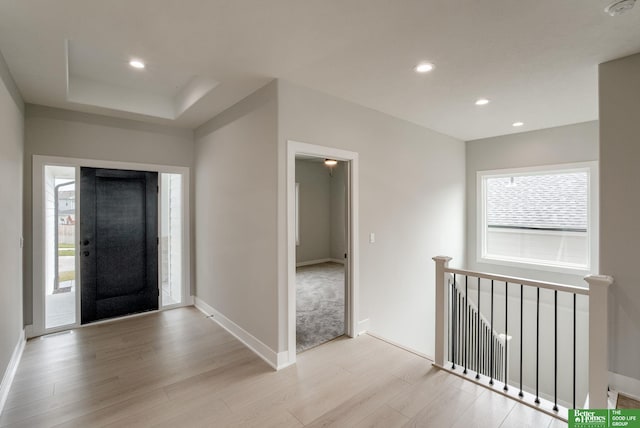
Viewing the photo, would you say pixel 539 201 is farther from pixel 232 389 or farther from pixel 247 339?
pixel 232 389

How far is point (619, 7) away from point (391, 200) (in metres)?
2.64

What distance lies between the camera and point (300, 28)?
2119 mm

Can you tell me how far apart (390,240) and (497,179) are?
270 centimetres

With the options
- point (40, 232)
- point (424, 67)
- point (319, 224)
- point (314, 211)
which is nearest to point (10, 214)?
point (40, 232)

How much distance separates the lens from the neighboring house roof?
15.0ft

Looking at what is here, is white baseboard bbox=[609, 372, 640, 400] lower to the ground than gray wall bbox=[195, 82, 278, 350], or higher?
lower

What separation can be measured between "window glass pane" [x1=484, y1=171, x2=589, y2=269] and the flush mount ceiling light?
334cm

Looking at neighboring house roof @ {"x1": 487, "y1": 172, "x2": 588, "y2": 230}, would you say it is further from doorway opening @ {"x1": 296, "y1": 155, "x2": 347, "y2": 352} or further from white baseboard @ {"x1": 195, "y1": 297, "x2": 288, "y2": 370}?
white baseboard @ {"x1": 195, "y1": 297, "x2": 288, "y2": 370}

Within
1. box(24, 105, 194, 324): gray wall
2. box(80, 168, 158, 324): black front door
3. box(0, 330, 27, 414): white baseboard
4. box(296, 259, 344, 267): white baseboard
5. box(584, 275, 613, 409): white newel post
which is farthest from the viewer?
box(296, 259, 344, 267): white baseboard

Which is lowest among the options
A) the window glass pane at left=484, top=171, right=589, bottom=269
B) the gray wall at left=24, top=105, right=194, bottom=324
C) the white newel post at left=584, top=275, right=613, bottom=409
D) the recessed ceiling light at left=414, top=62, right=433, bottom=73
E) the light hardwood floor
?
the light hardwood floor

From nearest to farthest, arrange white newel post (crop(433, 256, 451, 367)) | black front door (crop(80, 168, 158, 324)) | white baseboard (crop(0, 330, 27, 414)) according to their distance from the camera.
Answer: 1. white baseboard (crop(0, 330, 27, 414))
2. white newel post (crop(433, 256, 451, 367))
3. black front door (crop(80, 168, 158, 324))

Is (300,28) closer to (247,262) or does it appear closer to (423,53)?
(423,53)

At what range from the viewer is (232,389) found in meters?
2.59

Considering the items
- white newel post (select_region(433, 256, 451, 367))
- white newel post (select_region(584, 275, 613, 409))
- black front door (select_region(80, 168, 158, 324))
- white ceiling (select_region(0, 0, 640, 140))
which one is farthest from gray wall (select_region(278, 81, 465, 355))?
black front door (select_region(80, 168, 158, 324))
